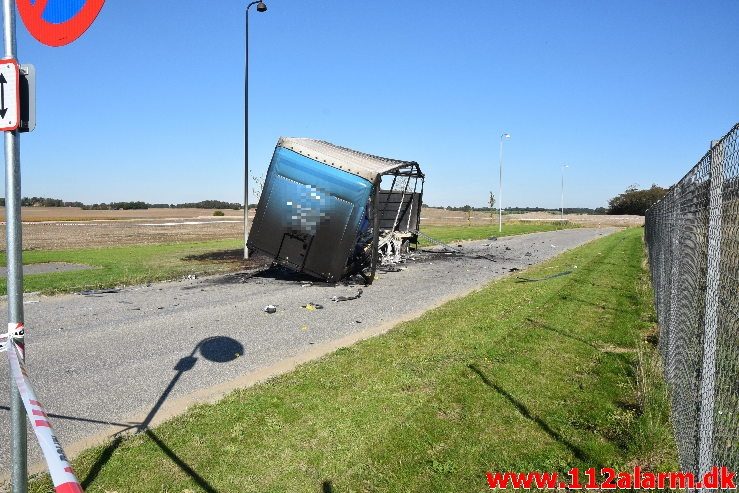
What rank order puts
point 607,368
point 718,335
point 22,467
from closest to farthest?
1. point 22,467
2. point 718,335
3. point 607,368

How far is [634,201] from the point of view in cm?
10844

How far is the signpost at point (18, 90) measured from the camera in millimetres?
2406

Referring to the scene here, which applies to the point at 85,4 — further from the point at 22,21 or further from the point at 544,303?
the point at 544,303

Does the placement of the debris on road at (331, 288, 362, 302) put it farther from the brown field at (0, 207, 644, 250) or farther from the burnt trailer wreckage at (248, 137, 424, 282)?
the brown field at (0, 207, 644, 250)

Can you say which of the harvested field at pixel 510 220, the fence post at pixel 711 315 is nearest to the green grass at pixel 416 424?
the fence post at pixel 711 315

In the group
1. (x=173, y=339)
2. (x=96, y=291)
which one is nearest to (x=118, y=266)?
(x=96, y=291)

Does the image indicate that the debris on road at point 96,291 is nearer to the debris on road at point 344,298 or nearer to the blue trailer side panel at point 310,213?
the blue trailer side panel at point 310,213

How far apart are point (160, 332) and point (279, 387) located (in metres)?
3.59

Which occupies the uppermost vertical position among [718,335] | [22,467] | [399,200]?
[399,200]

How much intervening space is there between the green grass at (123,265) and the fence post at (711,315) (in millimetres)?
12604

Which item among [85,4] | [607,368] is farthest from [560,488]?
[85,4]

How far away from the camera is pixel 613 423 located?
14.8ft

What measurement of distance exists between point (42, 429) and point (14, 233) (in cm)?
101

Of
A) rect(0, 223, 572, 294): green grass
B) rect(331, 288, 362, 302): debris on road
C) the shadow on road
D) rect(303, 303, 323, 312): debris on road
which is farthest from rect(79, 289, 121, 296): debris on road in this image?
the shadow on road
